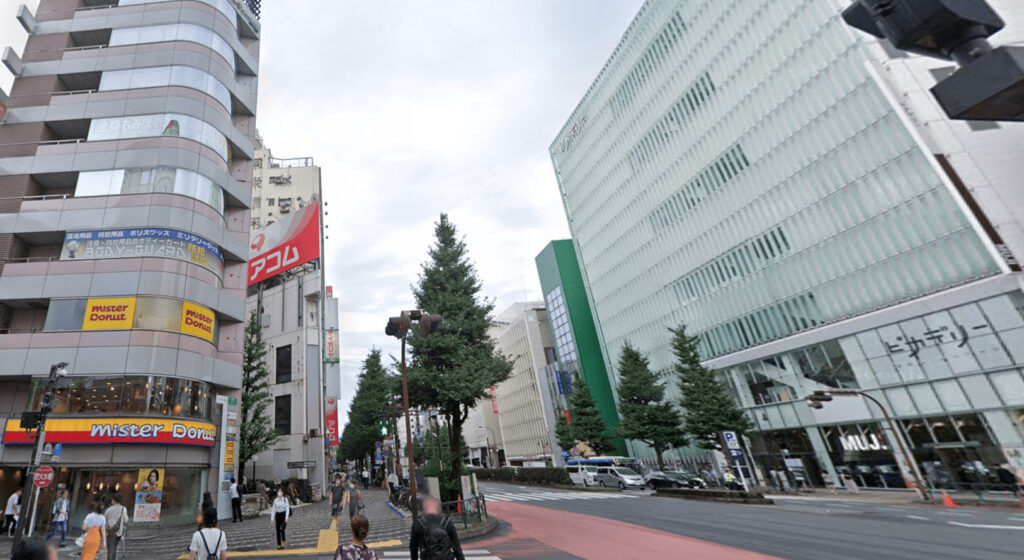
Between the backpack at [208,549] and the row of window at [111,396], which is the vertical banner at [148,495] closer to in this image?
the row of window at [111,396]

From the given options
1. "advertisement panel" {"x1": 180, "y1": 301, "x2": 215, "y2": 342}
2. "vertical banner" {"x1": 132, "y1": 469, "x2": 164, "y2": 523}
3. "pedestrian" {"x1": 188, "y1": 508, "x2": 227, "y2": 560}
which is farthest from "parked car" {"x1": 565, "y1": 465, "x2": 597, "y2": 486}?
"pedestrian" {"x1": 188, "y1": 508, "x2": 227, "y2": 560}

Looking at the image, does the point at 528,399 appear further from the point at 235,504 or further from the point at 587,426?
the point at 235,504

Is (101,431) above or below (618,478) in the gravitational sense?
above

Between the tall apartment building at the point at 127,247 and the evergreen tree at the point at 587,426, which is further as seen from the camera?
the evergreen tree at the point at 587,426

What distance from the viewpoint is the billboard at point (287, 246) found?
132ft

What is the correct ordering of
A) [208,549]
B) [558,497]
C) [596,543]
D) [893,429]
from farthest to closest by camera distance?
[558,497] < [893,429] < [596,543] < [208,549]

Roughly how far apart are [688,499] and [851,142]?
2395 cm

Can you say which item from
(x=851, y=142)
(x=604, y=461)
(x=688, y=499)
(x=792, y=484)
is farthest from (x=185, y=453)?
(x=851, y=142)

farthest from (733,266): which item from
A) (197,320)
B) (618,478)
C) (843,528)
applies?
(197,320)

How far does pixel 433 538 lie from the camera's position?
5.75 meters

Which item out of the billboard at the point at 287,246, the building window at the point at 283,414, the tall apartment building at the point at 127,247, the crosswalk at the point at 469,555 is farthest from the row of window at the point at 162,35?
the crosswalk at the point at 469,555

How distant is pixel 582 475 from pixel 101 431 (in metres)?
32.7

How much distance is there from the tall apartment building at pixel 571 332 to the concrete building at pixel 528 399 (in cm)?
596

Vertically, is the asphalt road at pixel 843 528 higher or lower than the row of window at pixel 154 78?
lower
